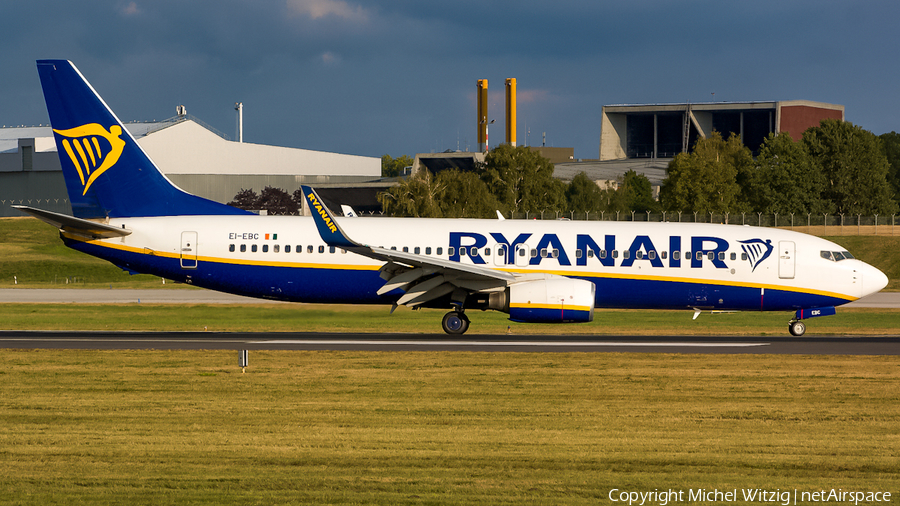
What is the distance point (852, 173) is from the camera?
95.6 m

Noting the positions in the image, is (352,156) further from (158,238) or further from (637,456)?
(637,456)

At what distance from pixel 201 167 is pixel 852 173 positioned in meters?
76.1

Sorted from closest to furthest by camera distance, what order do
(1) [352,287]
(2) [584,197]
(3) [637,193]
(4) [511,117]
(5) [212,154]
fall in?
(1) [352,287], (2) [584,197], (3) [637,193], (5) [212,154], (4) [511,117]

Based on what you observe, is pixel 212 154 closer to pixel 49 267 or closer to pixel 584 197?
pixel 49 267

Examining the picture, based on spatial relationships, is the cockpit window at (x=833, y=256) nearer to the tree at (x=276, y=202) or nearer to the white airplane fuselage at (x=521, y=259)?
the white airplane fuselage at (x=521, y=259)

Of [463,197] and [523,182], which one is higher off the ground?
[523,182]

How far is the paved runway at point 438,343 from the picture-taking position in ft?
86.2

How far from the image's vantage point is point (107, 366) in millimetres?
21875

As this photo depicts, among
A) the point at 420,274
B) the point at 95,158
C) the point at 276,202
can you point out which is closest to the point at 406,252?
the point at 420,274

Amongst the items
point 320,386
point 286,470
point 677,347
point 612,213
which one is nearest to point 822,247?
point 677,347

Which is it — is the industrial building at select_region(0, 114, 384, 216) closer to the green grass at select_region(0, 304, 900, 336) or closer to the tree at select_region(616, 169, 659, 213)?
the tree at select_region(616, 169, 659, 213)

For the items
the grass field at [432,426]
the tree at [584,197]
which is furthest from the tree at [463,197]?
the grass field at [432,426]

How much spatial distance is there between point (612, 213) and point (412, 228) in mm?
70210

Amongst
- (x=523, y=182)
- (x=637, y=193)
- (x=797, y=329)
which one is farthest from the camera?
(x=637, y=193)
